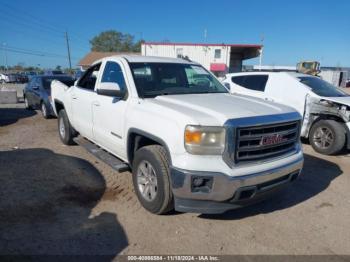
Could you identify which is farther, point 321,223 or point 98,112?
point 98,112

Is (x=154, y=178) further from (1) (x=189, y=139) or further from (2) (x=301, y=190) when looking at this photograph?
(2) (x=301, y=190)

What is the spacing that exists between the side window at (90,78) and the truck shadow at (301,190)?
3082 millimetres

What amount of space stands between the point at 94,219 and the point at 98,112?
1725mm

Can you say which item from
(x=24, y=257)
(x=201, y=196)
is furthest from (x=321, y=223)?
(x=24, y=257)

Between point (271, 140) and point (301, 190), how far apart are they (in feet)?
5.89

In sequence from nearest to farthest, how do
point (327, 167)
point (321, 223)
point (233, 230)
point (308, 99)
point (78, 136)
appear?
point (233, 230)
point (321, 223)
point (327, 167)
point (78, 136)
point (308, 99)

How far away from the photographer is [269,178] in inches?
122

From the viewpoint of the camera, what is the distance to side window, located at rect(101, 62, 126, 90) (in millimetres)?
4124

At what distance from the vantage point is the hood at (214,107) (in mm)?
2912

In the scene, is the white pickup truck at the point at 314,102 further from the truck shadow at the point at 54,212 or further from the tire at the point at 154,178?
the truck shadow at the point at 54,212

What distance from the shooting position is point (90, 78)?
534 centimetres

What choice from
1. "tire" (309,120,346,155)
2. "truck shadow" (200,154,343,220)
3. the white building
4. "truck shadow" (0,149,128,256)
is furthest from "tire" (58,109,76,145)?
the white building

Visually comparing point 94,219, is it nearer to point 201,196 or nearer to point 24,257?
point 24,257

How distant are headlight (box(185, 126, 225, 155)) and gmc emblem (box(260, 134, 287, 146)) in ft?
1.66
